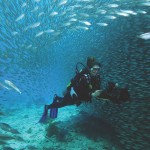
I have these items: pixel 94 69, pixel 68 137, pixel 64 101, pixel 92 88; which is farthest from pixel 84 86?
pixel 68 137

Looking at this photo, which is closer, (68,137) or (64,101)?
(64,101)

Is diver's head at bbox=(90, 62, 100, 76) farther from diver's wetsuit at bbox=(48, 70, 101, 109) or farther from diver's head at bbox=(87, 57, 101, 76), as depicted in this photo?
diver's wetsuit at bbox=(48, 70, 101, 109)

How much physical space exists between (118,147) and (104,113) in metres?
1.50

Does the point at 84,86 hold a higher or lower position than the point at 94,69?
lower

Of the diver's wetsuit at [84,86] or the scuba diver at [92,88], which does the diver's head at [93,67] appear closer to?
the scuba diver at [92,88]

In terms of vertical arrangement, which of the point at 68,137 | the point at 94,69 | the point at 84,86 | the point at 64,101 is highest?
the point at 94,69

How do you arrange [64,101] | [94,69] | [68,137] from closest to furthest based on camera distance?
[94,69], [64,101], [68,137]

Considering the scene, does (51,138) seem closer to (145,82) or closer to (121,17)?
(145,82)

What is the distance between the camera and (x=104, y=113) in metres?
8.92

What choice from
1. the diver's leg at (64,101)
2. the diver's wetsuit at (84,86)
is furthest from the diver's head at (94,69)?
the diver's leg at (64,101)

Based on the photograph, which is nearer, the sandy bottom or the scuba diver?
the scuba diver

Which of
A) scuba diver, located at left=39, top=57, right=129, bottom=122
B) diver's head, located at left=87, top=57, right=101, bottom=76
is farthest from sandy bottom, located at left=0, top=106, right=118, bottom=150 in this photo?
diver's head, located at left=87, top=57, right=101, bottom=76

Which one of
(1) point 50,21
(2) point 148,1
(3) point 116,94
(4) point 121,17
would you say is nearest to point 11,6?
(1) point 50,21

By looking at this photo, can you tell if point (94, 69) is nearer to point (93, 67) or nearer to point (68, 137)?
point (93, 67)
